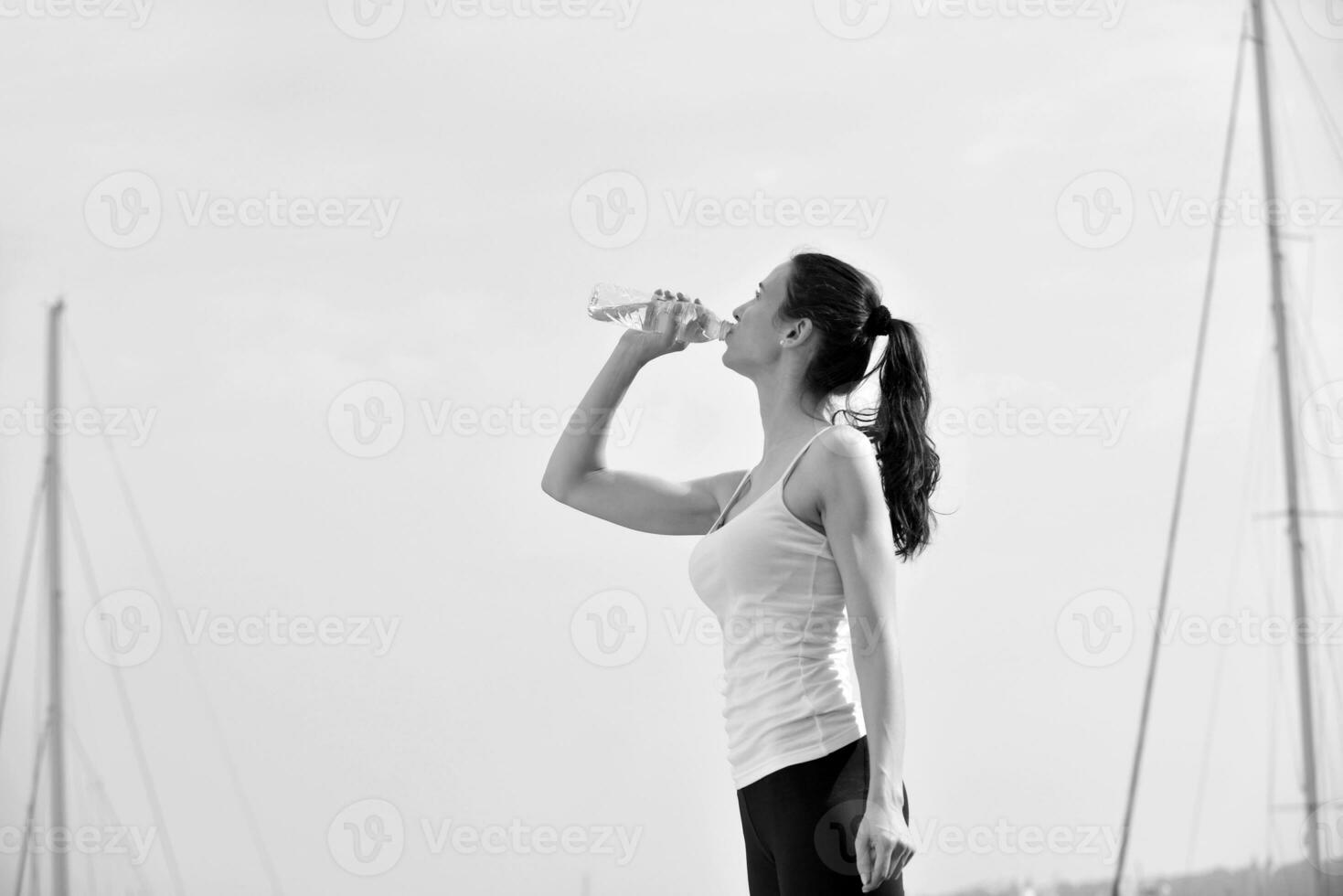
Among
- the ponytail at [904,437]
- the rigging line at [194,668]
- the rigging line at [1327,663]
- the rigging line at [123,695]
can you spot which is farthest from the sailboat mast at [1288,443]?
the rigging line at [123,695]

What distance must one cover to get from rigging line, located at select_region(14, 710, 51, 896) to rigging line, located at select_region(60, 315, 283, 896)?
0.46 meters

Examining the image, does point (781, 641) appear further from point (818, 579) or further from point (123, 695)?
point (123, 695)

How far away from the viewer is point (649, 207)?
274cm

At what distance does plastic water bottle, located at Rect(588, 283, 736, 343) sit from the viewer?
1495mm

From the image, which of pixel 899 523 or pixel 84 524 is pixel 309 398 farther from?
pixel 899 523

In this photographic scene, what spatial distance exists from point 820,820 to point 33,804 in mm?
3532

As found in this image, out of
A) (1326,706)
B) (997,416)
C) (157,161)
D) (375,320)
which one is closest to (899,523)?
(997,416)

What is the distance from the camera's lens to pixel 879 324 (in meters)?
1.37

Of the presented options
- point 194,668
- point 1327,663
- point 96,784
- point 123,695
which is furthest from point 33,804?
point 1327,663

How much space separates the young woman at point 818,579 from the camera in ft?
3.66

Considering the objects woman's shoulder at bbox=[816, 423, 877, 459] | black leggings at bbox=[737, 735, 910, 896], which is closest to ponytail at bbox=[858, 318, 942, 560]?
woman's shoulder at bbox=[816, 423, 877, 459]

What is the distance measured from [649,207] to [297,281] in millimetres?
1841

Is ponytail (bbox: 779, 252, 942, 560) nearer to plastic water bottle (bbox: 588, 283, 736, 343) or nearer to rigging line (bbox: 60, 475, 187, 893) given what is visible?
plastic water bottle (bbox: 588, 283, 736, 343)

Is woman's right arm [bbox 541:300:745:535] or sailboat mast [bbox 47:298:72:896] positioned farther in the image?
sailboat mast [bbox 47:298:72:896]
